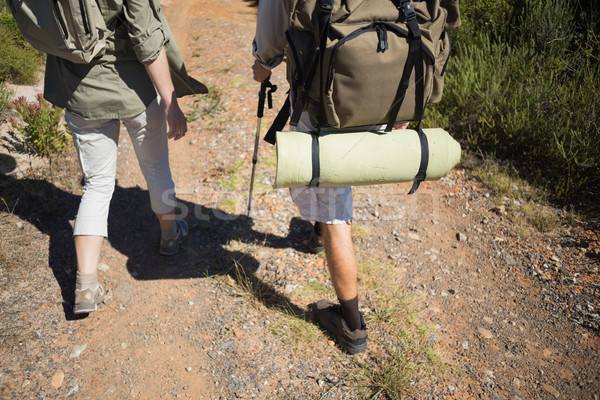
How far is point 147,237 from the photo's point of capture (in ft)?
10.8

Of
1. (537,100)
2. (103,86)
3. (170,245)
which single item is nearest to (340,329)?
(170,245)

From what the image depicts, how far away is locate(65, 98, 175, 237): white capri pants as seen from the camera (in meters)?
2.32

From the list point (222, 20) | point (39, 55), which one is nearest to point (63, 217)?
point (39, 55)

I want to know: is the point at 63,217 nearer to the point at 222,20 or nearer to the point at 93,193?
the point at 93,193

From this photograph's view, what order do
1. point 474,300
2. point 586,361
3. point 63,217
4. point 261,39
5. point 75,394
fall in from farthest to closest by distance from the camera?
point 63,217 < point 474,300 < point 586,361 < point 75,394 < point 261,39

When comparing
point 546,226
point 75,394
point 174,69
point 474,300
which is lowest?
point 75,394

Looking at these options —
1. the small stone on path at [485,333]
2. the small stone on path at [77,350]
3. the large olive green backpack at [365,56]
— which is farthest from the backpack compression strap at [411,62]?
the small stone on path at [77,350]

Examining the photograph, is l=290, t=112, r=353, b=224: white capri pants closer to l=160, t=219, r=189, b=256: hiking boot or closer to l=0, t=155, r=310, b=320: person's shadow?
l=0, t=155, r=310, b=320: person's shadow

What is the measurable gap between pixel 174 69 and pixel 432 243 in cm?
236

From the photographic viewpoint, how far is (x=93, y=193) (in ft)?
8.02

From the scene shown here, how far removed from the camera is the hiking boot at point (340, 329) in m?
2.48

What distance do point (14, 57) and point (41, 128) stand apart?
1.40 m

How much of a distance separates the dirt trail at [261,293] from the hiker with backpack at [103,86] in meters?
0.37

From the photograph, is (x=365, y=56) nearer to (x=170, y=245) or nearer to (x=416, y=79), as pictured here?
(x=416, y=79)
